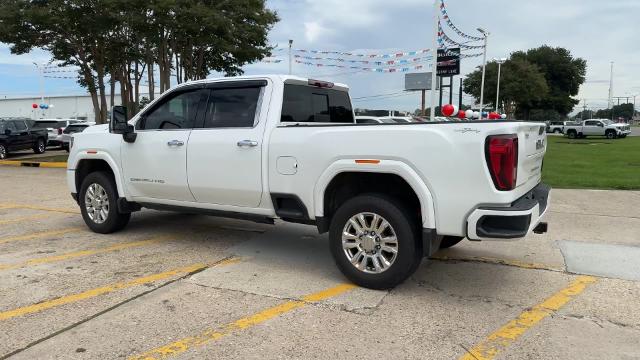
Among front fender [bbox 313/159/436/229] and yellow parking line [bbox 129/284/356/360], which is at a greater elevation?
front fender [bbox 313/159/436/229]

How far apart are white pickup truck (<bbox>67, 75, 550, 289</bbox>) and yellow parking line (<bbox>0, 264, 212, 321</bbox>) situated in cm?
Answer: 76

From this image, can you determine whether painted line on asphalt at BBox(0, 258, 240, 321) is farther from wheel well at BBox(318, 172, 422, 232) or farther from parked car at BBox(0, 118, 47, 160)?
parked car at BBox(0, 118, 47, 160)

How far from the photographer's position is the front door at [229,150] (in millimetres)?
5145

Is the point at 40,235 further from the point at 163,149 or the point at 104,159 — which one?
the point at 163,149

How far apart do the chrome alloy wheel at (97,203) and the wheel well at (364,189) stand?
3.23m

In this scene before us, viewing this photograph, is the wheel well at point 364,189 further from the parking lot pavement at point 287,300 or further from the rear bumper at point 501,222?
the parking lot pavement at point 287,300

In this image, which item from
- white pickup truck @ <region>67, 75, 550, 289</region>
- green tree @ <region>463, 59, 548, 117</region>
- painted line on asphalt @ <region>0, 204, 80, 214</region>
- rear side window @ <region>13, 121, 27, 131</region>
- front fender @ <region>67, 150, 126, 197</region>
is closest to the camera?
white pickup truck @ <region>67, 75, 550, 289</region>

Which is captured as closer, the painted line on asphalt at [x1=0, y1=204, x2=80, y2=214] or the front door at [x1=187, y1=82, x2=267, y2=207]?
the front door at [x1=187, y1=82, x2=267, y2=207]

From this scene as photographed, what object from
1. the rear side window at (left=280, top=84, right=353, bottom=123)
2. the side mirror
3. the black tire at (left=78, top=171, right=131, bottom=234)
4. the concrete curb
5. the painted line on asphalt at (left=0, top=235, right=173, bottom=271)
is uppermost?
the rear side window at (left=280, top=84, right=353, bottom=123)

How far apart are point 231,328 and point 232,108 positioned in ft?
8.33

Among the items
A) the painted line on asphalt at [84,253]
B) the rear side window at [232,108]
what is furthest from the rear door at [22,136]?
the rear side window at [232,108]

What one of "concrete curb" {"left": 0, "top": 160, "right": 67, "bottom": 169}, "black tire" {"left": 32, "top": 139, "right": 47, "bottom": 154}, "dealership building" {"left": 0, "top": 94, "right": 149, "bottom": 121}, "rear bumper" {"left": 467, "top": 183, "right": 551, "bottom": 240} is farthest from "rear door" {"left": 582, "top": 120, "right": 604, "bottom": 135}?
"dealership building" {"left": 0, "top": 94, "right": 149, "bottom": 121}

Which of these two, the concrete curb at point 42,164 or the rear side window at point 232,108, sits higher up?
the rear side window at point 232,108

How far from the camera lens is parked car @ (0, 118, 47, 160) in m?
22.6
